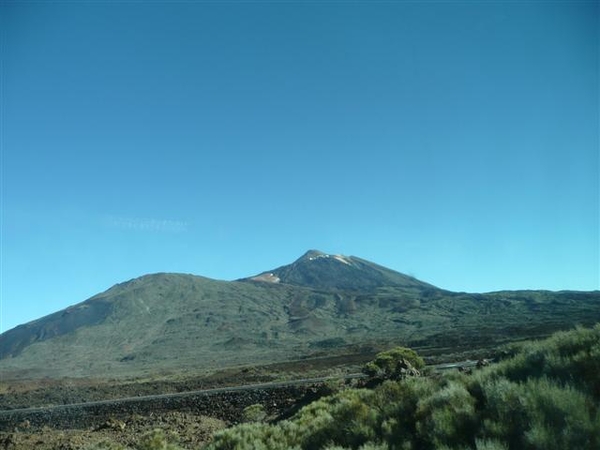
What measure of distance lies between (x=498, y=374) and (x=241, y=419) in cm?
1481

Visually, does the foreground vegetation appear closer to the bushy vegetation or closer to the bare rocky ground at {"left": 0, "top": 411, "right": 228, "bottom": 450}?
the bushy vegetation

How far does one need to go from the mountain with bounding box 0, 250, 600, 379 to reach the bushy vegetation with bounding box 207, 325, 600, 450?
71.8 metres

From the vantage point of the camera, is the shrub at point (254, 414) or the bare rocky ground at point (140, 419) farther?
the shrub at point (254, 414)

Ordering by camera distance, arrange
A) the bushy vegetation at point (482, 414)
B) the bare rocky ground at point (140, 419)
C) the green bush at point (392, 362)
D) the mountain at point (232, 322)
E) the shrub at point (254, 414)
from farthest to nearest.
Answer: the mountain at point (232, 322) < the green bush at point (392, 362) < the shrub at point (254, 414) < the bare rocky ground at point (140, 419) < the bushy vegetation at point (482, 414)

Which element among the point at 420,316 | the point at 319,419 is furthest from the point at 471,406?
the point at 420,316

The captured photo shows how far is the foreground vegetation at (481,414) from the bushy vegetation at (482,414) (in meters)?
0.01

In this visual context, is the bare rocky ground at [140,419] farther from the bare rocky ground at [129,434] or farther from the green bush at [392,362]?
the green bush at [392,362]

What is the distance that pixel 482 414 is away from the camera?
823 cm

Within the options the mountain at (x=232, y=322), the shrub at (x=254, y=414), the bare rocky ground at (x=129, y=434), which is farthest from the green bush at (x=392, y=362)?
the mountain at (x=232, y=322)

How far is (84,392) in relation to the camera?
41.6 meters

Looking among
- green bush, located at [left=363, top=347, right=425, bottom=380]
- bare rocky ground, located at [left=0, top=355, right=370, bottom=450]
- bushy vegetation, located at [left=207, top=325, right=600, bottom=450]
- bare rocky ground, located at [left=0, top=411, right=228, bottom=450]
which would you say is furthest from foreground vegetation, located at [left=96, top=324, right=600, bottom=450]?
green bush, located at [left=363, top=347, right=425, bottom=380]

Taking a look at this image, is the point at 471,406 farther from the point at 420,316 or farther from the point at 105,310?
the point at 105,310

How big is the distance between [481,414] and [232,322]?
131m

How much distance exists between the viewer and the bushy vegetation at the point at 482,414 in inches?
280
